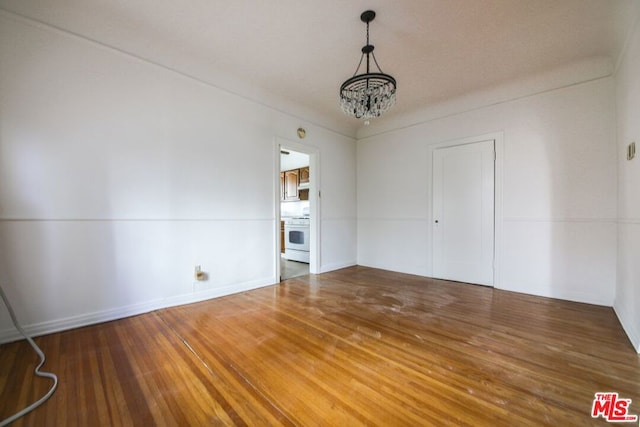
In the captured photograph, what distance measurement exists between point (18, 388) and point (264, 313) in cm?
160

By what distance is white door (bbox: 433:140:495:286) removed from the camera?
136 inches

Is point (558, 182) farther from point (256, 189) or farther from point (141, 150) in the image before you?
point (141, 150)

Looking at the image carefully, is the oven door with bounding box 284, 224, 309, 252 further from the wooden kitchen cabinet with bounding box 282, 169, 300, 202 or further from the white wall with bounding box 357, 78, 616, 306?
the white wall with bounding box 357, 78, 616, 306

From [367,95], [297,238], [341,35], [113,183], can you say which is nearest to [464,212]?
[367,95]

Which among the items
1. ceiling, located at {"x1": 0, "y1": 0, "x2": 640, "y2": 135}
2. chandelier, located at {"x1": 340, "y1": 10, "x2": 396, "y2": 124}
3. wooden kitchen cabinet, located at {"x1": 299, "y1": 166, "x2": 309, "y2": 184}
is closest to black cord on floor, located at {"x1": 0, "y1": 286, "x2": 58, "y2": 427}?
ceiling, located at {"x1": 0, "y1": 0, "x2": 640, "y2": 135}

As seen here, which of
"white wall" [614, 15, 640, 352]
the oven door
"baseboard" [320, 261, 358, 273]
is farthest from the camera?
the oven door

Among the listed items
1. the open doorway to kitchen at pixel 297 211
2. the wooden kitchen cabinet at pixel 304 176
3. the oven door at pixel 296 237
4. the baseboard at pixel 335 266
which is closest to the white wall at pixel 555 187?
the baseboard at pixel 335 266

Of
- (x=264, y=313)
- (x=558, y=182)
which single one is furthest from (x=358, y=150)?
(x=264, y=313)

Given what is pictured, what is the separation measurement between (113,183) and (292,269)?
9.76 feet

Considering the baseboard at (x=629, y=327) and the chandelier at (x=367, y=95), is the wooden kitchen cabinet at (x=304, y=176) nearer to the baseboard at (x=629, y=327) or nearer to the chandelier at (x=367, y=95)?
the chandelier at (x=367, y=95)

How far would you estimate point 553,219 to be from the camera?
9.75ft

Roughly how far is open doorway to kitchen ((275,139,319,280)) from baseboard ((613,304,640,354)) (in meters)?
3.38

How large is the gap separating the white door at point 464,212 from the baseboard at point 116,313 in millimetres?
2959

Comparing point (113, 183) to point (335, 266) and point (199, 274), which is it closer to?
point (199, 274)
